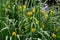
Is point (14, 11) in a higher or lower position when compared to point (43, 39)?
higher

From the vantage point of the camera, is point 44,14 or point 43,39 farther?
point 44,14

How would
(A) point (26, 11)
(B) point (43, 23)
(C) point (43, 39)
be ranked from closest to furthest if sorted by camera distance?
(C) point (43, 39) → (B) point (43, 23) → (A) point (26, 11)

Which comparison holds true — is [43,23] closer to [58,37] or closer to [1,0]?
[58,37]

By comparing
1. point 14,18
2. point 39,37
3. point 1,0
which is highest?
point 1,0

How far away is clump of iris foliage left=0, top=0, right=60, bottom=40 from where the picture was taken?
3213 millimetres

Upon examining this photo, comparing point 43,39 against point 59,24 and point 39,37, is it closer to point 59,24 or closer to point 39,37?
point 39,37

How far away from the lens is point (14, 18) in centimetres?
351

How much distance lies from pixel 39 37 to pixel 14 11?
1.96 feet

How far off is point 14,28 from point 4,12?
368 mm

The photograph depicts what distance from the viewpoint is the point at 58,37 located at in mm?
3260

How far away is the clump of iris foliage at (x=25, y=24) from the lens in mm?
3213

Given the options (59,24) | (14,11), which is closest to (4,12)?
(14,11)

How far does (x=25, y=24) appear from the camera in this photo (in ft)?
10.8

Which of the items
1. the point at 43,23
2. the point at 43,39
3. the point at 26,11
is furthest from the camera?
the point at 26,11
